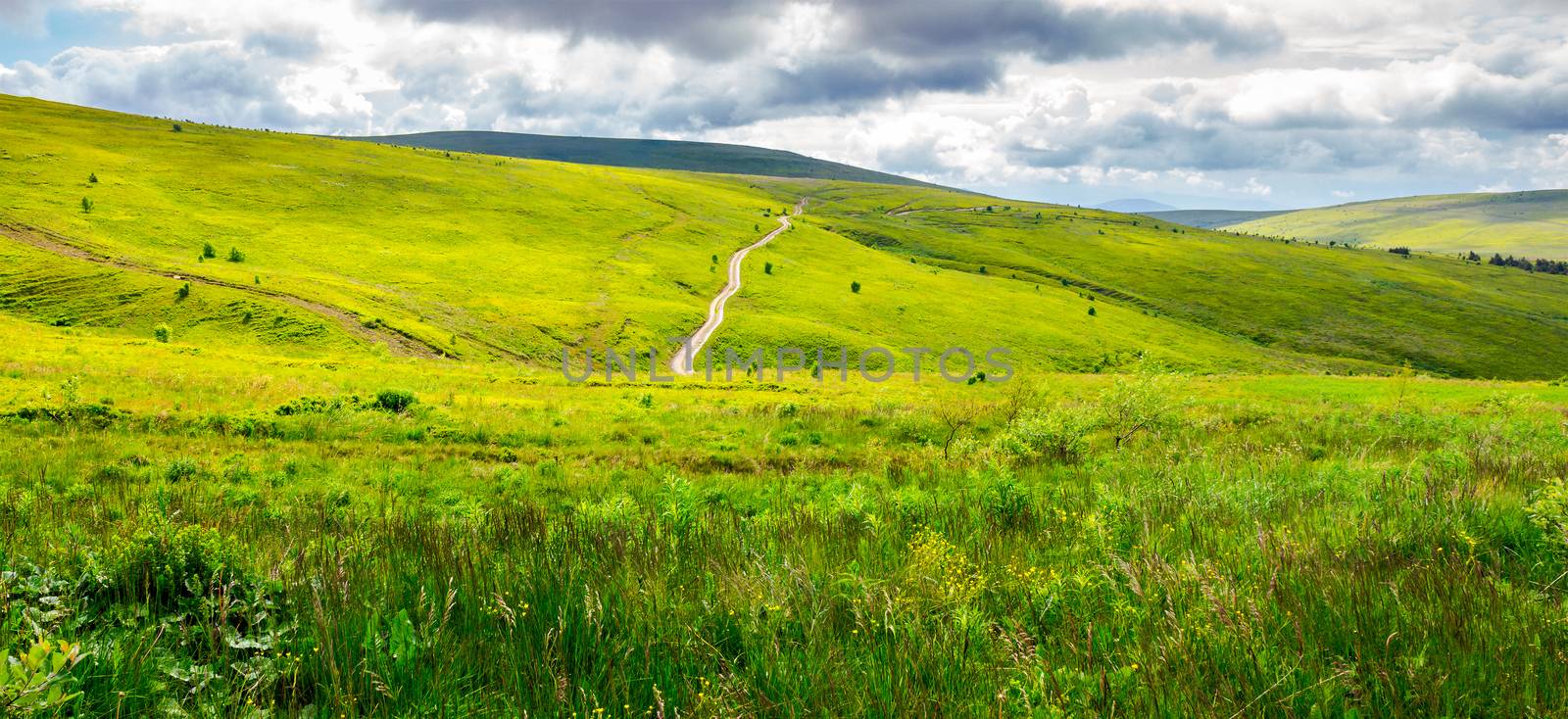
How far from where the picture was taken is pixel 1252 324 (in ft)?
381

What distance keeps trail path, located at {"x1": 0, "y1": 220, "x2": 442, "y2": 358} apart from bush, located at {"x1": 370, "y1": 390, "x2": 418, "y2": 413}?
2335 centimetres

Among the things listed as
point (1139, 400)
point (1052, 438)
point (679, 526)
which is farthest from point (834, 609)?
point (1139, 400)

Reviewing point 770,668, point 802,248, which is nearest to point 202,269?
point 770,668

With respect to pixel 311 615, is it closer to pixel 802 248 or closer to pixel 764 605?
pixel 764 605

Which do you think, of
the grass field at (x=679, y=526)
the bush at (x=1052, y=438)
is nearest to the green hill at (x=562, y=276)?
the grass field at (x=679, y=526)

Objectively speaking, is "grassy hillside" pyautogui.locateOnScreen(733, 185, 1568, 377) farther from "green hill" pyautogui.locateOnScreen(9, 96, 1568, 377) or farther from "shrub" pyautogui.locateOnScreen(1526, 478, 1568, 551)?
"shrub" pyautogui.locateOnScreen(1526, 478, 1568, 551)

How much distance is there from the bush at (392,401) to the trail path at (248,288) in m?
23.3

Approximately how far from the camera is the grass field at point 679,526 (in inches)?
108

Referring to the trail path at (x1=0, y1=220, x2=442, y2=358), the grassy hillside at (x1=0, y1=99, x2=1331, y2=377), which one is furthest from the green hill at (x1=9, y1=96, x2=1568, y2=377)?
the grassy hillside at (x1=0, y1=99, x2=1331, y2=377)

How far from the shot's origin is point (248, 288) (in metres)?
47.7

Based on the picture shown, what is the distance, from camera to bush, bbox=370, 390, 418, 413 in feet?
75.6

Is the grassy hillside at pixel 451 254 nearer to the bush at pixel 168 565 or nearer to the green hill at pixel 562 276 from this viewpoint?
the green hill at pixel 562 276

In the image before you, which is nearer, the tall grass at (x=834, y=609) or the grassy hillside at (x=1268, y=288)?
the tall grass at (x=834, y=609)

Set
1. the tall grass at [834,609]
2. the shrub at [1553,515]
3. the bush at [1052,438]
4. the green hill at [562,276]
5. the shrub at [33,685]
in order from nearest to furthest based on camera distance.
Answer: the shrub at [33,685]
the tall grass at [834,609]
the shrub at [1553,515]
the bush at [1052,438]
the green hill at [562,276]
